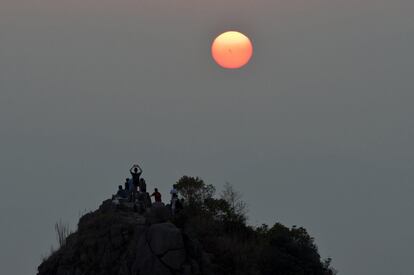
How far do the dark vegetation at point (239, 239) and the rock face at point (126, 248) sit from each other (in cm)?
395

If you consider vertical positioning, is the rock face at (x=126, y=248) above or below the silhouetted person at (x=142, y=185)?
below

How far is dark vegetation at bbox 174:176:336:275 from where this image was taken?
341ft

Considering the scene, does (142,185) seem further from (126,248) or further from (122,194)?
(122,194)

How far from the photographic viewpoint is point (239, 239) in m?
110

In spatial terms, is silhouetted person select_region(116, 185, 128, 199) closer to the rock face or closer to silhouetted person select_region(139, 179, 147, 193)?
the rock face

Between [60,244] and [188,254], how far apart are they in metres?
24.9

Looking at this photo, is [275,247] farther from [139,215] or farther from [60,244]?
[60,244]

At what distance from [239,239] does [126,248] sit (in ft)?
43.1

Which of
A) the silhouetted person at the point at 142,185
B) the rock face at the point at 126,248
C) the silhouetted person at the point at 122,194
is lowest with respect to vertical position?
the rock face at the point at 126,248

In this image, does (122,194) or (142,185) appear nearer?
(142,185)

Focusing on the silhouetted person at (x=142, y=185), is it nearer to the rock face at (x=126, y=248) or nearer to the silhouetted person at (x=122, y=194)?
the rock face at (x=126, y=248)

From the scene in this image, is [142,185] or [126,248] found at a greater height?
[142,185]

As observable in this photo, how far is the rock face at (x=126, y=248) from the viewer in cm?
9819

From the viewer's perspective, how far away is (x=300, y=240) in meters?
115
